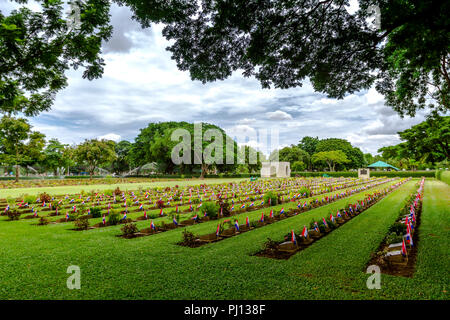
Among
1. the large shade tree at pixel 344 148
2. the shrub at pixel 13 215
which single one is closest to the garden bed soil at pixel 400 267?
the shrub at pixel 13 215

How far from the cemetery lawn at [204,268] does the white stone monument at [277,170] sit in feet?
152

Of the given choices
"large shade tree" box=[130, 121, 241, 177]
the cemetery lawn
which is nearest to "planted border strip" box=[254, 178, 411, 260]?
the cemetery lawn

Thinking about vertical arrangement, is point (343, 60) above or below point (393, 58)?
below

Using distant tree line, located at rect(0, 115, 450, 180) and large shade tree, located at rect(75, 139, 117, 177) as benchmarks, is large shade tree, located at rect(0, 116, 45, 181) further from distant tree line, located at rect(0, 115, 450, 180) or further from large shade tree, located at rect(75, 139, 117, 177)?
large shade tree, located at rect(75, 139, 117, 177)

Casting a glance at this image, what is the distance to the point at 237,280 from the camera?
3.88 meters

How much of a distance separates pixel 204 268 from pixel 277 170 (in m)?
50.9

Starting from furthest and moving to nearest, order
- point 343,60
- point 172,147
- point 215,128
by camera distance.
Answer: point 215,128
point 172,147
point 343,60

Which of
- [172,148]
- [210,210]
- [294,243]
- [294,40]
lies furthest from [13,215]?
[172,148]

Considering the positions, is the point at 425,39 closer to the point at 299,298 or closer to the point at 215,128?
the point at 299,298

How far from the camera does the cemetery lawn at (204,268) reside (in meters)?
3.49

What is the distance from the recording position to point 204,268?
4379 millimetres
